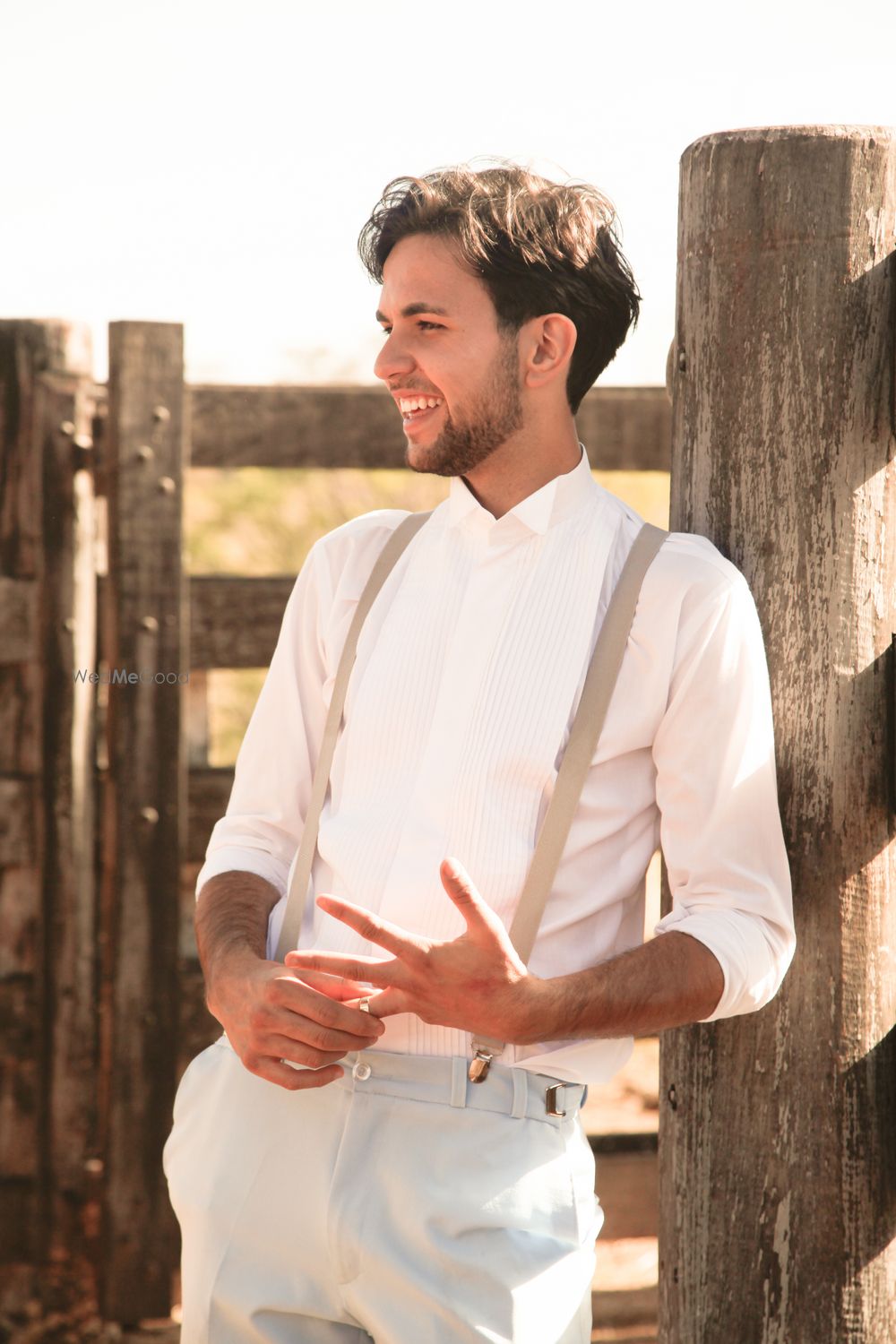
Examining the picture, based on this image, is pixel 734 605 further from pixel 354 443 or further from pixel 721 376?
pixel 354 443

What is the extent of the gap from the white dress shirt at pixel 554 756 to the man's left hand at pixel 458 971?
0.46ft

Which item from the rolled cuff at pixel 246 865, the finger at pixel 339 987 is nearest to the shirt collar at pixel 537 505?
the rolled cuff at pixel 246 865

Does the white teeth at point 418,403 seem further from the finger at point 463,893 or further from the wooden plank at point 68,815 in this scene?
the wooden plank at point 68,815

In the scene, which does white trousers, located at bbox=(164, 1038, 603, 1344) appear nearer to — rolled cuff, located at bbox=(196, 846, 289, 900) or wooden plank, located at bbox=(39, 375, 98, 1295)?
rolled cuff, located at bbox=(196, 846, 289, 900)

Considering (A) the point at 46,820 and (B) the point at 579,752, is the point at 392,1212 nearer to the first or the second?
(B) the point at 579,752

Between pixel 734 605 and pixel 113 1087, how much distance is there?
77.3 inches

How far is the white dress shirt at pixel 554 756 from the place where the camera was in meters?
1.60

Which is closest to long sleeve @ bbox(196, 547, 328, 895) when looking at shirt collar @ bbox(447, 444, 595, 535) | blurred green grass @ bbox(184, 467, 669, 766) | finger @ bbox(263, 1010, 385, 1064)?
shirt collar @ bbox(447, 444, 595, 535)

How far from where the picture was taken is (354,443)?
300cm

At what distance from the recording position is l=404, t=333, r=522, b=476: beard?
72.4 inches

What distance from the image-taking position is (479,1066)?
5.16 feet

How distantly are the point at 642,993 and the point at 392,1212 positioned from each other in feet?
1.22

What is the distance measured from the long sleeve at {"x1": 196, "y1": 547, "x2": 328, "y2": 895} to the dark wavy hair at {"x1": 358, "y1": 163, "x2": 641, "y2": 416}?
1.45 ft

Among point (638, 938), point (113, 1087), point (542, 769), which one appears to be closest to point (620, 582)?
point (542, 769)
